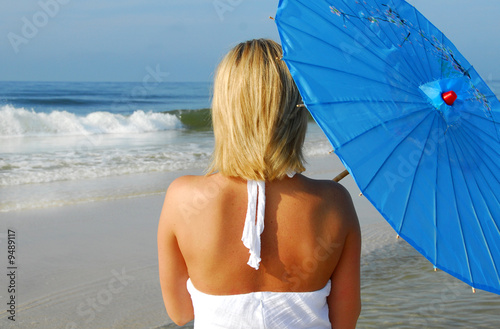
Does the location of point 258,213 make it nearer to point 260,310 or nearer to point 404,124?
point 260,310

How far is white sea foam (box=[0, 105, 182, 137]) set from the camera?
592 inches

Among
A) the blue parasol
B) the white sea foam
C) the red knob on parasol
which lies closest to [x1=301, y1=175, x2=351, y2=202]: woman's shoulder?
the blue parasol

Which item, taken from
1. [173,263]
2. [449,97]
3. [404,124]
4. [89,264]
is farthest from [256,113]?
[89,264]

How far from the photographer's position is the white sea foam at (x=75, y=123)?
592 inches

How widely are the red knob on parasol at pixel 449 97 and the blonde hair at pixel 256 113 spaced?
808mm

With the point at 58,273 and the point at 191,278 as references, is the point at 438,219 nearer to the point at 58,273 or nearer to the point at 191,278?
the point at 191,278

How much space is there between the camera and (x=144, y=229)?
18.3 ft

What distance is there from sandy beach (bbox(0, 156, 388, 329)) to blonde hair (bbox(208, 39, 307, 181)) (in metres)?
2.11

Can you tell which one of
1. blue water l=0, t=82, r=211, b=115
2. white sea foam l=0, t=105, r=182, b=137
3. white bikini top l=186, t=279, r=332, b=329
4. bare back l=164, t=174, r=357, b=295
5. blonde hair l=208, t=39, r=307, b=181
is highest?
blonde hair l=208, t=39, r=307, b=181

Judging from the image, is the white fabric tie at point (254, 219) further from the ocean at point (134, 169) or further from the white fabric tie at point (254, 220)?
the ocean at point (134, 169)

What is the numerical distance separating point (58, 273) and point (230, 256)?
10.8 ft

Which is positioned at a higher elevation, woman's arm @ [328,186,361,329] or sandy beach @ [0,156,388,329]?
woman's arm @ [328,186,361,329]

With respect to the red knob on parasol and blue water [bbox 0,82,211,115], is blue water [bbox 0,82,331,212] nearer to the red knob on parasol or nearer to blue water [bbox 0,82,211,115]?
blue water [bbox 0,82,211,115]

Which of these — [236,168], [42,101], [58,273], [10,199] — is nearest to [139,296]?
[58,273]
